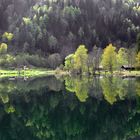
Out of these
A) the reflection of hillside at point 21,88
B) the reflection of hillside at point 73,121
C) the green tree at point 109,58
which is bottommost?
the reflection of hillside at point 73,121

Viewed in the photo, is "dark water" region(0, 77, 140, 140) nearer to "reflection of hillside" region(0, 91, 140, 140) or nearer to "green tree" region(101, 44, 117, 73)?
"reflection of hillside" region(0, 91, 140, 140)

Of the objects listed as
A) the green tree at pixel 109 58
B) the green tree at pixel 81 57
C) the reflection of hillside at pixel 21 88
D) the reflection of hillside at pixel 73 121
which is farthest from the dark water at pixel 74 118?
the green tree at pixel 81 57

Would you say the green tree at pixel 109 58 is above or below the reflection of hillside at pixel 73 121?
above

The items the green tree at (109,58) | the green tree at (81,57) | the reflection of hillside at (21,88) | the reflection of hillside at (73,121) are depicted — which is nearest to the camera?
the reflection of hillside at (73,121)

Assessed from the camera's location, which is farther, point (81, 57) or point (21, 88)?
point (81, 57)

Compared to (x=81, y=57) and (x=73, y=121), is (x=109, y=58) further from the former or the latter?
(x=73, y=121)

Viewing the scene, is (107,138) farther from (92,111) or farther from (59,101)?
(59,101)

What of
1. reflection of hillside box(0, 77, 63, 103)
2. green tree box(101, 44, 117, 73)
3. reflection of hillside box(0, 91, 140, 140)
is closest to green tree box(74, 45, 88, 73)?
green tree box(101, 44, 117, 73)

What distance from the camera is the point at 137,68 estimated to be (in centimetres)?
14275

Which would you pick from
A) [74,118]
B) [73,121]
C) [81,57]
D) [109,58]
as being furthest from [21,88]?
[73,121]

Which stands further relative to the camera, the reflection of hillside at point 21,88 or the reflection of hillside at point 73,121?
the reflection of hillside at point 21,88

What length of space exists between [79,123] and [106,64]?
91.4 meters

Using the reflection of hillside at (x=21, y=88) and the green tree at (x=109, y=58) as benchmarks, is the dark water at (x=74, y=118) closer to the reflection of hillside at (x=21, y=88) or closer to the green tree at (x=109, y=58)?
the reflection of hillside at (x=21, y=88)

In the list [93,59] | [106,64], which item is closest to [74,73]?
[93,59]
